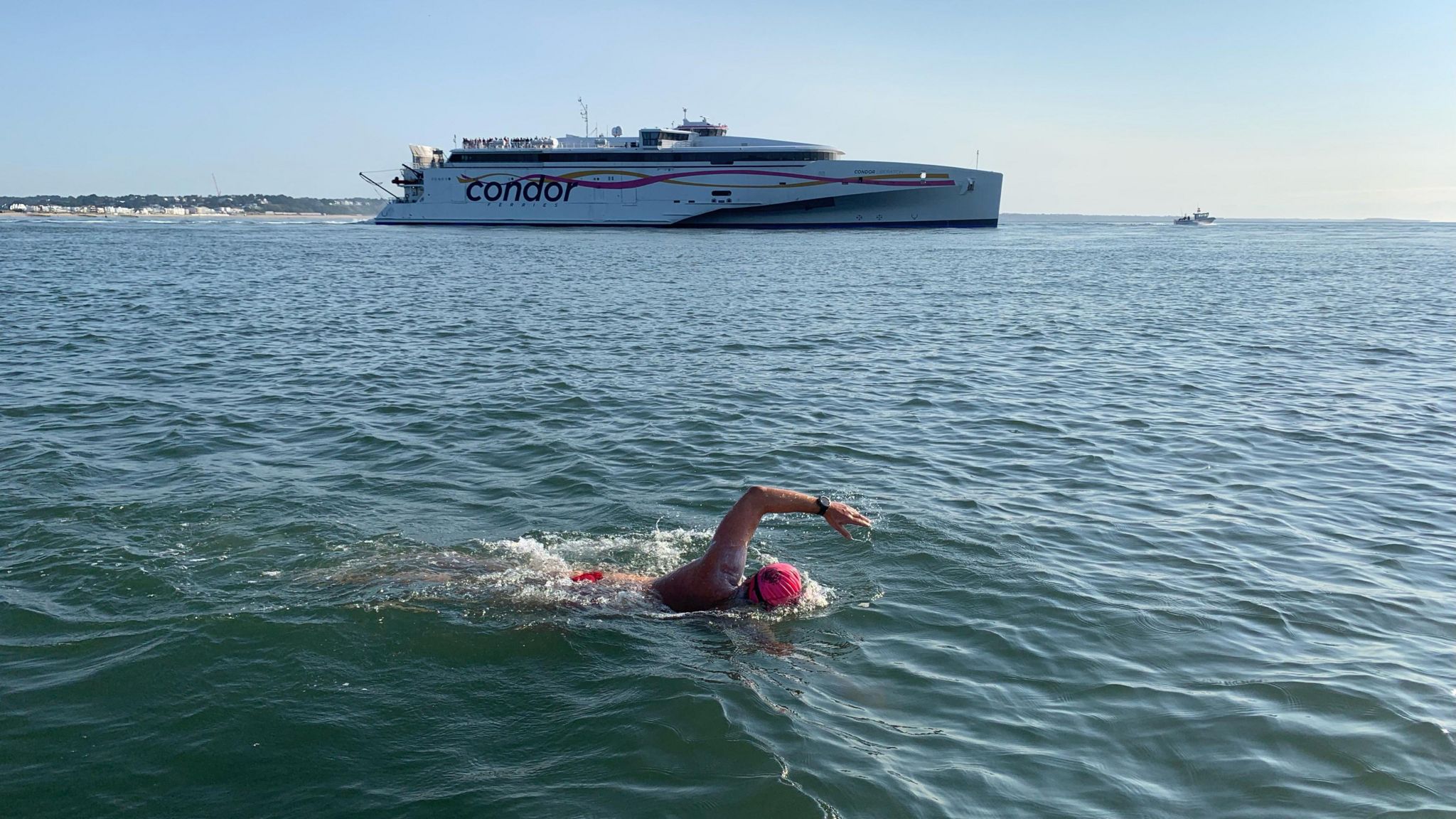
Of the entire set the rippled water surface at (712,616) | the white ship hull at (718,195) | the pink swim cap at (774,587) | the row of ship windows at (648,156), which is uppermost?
the row of ship windows at (648,156)

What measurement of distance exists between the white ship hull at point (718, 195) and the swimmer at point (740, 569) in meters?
68.0

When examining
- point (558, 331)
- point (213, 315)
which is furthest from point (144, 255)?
point (558, 331)

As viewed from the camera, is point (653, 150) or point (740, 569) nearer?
point (740, 569)

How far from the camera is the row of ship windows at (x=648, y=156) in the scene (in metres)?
72.1

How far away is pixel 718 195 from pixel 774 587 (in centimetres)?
6916

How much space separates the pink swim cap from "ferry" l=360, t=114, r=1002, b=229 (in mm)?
68086

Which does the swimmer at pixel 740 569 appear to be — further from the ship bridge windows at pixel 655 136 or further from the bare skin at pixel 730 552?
the ship bridge windows at pixel 655 136

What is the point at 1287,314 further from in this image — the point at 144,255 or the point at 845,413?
the point at 144,255

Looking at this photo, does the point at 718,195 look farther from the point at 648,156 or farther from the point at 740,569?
the point at 740,569

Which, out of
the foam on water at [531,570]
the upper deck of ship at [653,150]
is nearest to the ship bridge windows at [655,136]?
the upper deck of ship at [653,150]

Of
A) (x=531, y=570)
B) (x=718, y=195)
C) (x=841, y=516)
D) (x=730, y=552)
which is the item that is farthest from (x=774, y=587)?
(x=718, y=195)

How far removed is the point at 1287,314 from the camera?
2375 cm

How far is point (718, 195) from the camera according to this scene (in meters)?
72.9

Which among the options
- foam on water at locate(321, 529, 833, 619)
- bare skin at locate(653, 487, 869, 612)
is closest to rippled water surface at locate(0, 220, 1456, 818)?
foam on water at locate(321, 529, 833, 619)
